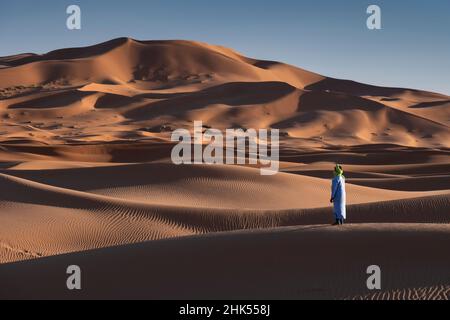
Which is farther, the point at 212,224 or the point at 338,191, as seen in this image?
the point at 212,224

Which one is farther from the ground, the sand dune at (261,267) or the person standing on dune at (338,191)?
the person standing on dune at (338,191)

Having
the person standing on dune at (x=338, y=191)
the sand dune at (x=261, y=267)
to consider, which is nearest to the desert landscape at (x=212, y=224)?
the sand dune at (x=261, y=267)

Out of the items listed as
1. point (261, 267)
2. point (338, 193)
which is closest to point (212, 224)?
point (338, 193)

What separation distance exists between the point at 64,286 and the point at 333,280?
276 cm

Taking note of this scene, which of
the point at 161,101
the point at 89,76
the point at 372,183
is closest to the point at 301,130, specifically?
the point at 161,101

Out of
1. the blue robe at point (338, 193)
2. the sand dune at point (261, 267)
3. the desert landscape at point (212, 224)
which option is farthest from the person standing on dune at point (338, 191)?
the sand dune at point (261, 267)

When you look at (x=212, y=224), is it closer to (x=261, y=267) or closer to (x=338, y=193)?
(x=338, y=193)

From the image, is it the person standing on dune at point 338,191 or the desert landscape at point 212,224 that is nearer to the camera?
the desert landscape at point 212,224

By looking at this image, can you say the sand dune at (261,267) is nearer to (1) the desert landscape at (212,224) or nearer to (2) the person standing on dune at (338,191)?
(1) the desert landscape at (212,224)

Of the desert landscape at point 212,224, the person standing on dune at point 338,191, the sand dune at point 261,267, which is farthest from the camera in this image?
the person standing on dune at point 338,191

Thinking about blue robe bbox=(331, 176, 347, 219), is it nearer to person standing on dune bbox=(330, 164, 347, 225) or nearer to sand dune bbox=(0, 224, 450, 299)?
person standing on dune bbox=(330, 164, 347, 225)

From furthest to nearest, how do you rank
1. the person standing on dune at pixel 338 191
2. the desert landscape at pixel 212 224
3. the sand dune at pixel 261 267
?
the person standing on dune at pixel 338 191 → the desert landscape at pixel 212 224 → the sand dune at pixel 261 267

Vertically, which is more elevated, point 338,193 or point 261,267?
point 338,193

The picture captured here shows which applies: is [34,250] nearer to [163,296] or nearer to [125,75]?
[163,296]
